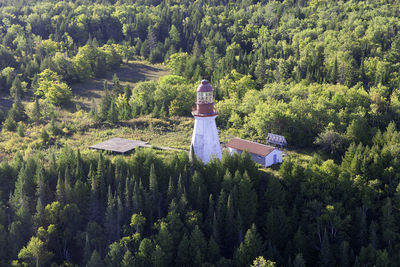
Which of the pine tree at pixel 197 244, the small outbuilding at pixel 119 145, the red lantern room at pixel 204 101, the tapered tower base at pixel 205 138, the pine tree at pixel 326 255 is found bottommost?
the pine tree at pixel 326 255

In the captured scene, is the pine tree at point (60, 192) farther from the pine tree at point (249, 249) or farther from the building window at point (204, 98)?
the pine tree at point (249, 249)

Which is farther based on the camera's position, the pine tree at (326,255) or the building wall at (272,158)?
the building wall at (272,158)

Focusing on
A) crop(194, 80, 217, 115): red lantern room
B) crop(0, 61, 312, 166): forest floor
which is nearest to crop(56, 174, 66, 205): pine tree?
crop(0, 61, 312, 166): forest floor

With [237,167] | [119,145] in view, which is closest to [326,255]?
[237,167]

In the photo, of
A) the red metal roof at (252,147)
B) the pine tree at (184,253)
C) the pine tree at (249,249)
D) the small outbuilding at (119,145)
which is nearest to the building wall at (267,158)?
the red metal roof at (252,147)

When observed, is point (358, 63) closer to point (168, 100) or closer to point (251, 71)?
point (251, 71)

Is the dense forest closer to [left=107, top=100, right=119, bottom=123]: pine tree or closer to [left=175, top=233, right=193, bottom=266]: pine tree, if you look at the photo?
[left=175, top=233, right=193, bottom=266]: pine tree

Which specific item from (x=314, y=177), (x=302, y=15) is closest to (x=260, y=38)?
(x=302, y=15)

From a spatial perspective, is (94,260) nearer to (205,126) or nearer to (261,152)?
(205,126)
